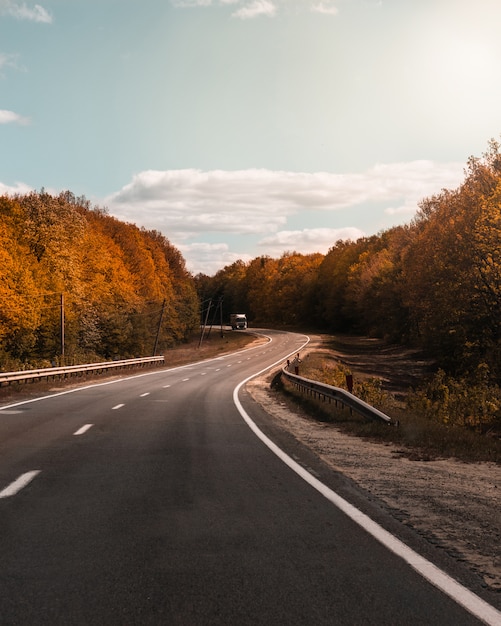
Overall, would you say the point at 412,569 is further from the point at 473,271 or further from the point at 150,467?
the point at 473,271

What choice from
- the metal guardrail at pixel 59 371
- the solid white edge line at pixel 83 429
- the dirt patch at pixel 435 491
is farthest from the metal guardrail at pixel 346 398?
the metal guardrail at pixel 59 371

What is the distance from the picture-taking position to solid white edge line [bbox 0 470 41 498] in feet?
27.1

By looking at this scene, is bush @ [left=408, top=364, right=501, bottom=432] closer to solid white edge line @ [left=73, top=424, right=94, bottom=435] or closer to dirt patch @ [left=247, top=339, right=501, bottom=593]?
dirt patch @ [left=247, top=339, right=501, bottom=593]

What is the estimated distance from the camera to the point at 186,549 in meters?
5.84

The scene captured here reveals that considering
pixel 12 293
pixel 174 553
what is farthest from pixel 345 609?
pixel 12 293

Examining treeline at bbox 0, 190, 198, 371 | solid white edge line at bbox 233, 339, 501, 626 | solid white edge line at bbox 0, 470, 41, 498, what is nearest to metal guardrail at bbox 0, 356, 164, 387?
treeline at bbox 0, 190, 198, 371

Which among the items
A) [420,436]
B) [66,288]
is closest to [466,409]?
[420,436]

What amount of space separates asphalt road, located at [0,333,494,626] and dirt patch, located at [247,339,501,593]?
25.2 inches

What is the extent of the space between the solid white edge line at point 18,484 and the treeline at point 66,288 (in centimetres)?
2872

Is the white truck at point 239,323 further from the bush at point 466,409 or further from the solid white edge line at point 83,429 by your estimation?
the solid white edge line at point 83,429

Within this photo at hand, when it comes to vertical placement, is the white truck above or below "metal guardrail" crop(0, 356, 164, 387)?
above

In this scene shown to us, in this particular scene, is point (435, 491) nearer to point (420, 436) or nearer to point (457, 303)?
point (420, 436)

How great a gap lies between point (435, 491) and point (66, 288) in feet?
171

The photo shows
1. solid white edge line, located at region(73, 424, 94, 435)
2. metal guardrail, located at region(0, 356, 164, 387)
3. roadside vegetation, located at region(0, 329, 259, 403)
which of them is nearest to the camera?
solid white edge line, located at region(73, 424, 94, 435)
